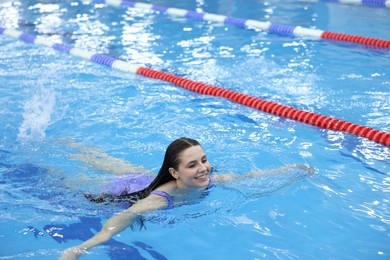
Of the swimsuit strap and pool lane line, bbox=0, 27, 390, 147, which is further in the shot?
pool lane line, bbox=0, 27, 390, 147

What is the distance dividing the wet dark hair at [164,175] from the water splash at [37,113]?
1.70 m

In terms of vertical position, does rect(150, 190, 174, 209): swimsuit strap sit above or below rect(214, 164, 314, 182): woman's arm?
above

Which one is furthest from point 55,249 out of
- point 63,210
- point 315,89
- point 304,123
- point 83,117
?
point 315,89

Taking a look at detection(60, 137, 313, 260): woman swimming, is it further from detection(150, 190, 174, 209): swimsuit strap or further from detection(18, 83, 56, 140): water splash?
detection(18, 83, 56, 140): water splash

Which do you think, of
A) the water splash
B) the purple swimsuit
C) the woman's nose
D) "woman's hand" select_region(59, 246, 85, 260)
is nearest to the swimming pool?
the water splash

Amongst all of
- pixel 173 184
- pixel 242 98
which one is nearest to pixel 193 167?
pixel 173 184

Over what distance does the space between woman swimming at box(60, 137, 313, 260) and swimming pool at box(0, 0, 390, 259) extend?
15cm

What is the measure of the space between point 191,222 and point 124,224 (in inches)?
21.4

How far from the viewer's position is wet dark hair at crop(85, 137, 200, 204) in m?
3.29

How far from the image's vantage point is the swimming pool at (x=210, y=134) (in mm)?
3355

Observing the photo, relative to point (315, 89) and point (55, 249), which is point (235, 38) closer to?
point (315, 89)

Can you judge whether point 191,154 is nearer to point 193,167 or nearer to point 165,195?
point 193,167

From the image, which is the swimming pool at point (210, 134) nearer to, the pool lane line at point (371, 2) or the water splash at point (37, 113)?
Answer: the water splash at point (37, 113)

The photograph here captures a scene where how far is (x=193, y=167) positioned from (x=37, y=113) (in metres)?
2.93
